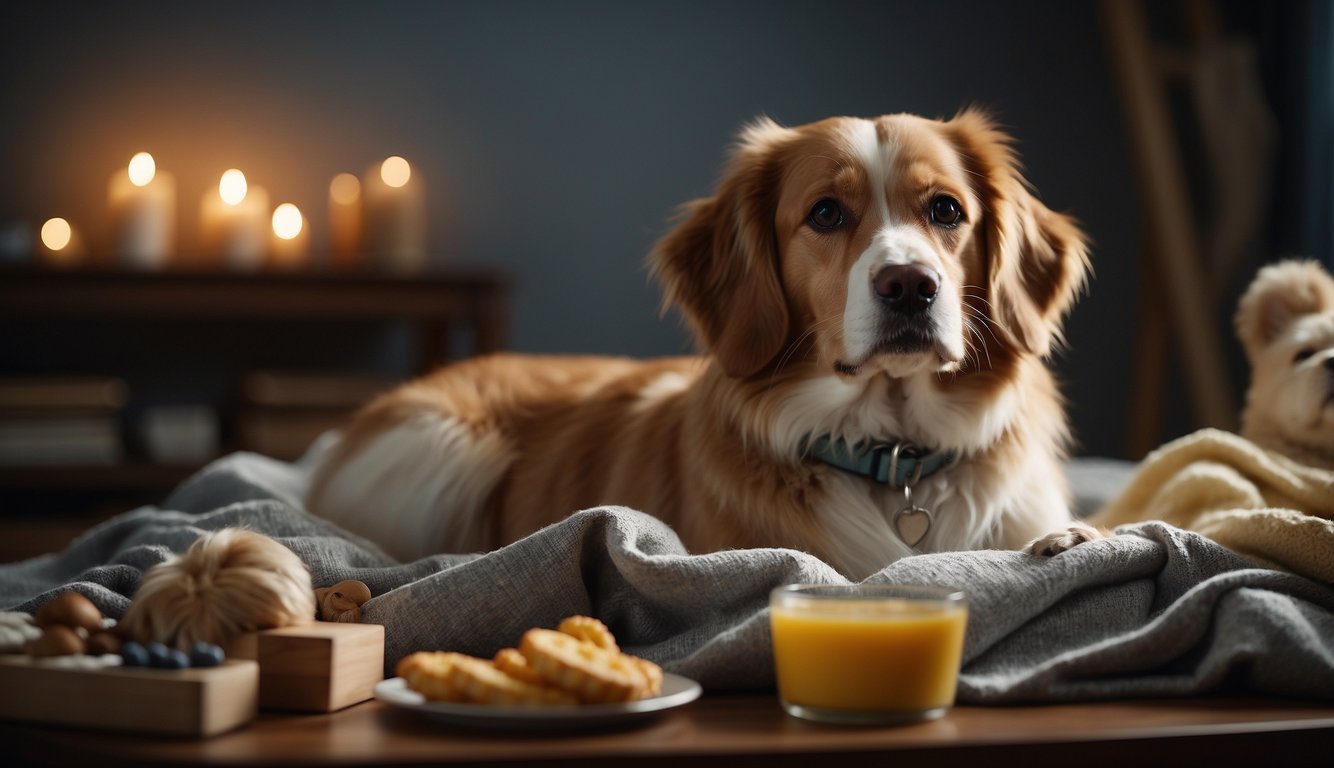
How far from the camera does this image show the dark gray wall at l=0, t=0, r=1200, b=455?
13.0ft

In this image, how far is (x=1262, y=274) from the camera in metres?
1.61

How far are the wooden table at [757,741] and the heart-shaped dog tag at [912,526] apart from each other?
20.6 inches

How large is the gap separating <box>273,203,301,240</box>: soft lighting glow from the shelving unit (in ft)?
0.88

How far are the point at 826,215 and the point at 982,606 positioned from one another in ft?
2.19

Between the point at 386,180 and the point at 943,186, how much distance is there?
261cm

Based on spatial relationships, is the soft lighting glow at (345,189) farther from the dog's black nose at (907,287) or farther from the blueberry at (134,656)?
the blueberry at (134,656)

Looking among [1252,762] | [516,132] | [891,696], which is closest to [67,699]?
[891,696]

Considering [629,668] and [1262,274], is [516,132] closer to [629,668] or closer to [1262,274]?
[1262,274]

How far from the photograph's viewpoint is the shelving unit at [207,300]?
11.1ft

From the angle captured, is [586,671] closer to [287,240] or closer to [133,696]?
[133,696]

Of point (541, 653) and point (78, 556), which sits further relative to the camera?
point (78, 556)

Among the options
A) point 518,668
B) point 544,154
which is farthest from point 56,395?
point 518,668

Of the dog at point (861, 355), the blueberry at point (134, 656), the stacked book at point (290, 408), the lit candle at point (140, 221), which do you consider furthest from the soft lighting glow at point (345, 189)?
the blueberry at point (134, 656)

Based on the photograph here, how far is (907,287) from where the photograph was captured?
1387mm
